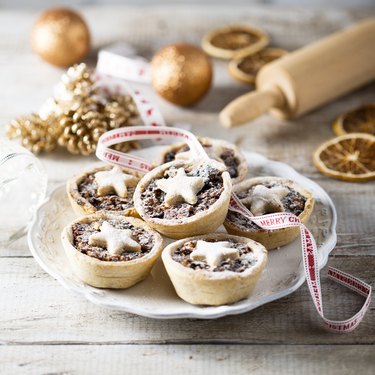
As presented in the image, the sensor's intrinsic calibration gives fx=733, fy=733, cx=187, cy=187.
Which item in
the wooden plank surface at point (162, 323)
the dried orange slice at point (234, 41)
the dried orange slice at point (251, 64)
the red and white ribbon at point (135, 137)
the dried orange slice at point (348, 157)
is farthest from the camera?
the dried orange slice at point (234, 41)

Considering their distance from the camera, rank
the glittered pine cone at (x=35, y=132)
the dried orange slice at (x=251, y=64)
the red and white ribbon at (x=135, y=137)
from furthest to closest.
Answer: the dried orange slice at (x=251, y=64)
the glittered pine cone at (x=35, y=132)
the red and white ribbon at (x=135, y=137)

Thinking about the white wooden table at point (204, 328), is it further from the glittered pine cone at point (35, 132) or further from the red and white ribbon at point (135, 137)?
the red and white ribbon at point (135, 137)

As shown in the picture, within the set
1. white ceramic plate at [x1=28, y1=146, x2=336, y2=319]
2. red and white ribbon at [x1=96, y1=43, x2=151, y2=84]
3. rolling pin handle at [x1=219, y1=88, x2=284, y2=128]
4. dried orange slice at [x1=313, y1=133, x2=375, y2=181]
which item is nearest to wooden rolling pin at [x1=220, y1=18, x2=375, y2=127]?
rolling pin handle at [x1=219, y1=88, x2=284, y2=128]

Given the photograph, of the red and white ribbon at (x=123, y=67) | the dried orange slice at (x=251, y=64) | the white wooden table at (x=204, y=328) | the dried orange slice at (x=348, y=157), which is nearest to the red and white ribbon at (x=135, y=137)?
the white wooden table at (x=204, y=328)

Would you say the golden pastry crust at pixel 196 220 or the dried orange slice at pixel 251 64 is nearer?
the golden pastry crust at pixel 196 220

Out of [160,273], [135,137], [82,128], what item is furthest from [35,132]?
[160,273]

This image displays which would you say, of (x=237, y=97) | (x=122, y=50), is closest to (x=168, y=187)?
(x=237, y=97)
